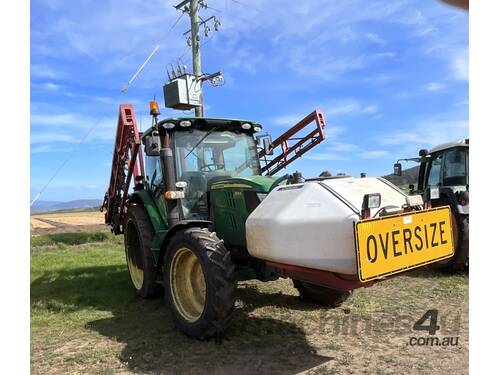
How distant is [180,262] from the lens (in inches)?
186

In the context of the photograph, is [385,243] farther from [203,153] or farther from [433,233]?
[203,153]

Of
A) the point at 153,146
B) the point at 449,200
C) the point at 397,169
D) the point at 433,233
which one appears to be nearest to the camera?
the point at 433,233

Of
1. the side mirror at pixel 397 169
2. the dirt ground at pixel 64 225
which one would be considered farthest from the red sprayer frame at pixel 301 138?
the dirt ground at pixel 64 225

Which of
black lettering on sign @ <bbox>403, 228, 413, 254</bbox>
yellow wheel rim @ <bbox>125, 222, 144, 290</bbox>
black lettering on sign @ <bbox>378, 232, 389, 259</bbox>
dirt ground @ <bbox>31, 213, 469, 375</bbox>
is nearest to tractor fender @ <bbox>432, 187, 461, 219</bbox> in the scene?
dirt ground @ <bbox>31, 213, 469, 375</bbox>

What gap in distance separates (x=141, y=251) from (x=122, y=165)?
186cm

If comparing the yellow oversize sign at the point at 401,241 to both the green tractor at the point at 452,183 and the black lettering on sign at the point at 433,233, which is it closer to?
the black lettering on sign at the point at 433,233

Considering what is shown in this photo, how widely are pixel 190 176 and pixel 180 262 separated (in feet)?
3.86

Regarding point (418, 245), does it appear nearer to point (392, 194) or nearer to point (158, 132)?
point (392, 194)

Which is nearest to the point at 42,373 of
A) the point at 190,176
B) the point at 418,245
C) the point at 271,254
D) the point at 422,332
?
the point at 271,254

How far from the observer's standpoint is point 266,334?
14.5ft

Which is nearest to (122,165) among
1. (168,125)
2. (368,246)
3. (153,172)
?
(153,172)

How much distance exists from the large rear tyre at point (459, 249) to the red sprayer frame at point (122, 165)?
5.12 meters

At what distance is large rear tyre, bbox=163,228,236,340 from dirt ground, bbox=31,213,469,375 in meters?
0.21

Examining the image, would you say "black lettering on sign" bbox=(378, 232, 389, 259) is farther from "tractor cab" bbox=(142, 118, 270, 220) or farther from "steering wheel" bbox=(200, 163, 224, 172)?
"steering wheel" bbox=(200, 163, 224, 172)
